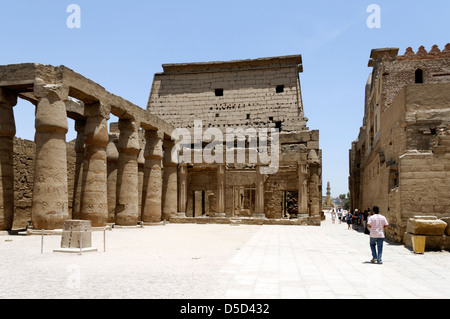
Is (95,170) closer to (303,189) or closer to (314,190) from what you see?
(303,189)

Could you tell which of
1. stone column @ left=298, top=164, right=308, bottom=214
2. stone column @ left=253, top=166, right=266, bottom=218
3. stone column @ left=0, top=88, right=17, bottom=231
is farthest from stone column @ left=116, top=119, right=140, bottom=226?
stone column @ left=298, top=164, right=308, bottom=214

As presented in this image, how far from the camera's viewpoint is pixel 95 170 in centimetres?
1512

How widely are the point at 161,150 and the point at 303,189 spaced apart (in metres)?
8.18

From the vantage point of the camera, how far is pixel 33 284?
5324mm

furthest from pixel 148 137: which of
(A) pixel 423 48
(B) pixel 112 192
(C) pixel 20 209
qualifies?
(A) pixel 423 48

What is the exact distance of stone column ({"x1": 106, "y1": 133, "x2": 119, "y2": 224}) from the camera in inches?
750

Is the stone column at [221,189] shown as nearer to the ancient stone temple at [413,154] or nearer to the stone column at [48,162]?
the ancient stone temple at [413,154]

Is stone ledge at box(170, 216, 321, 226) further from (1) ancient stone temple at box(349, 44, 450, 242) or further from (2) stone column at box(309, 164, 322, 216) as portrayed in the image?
(1) ancient stone temple at box(349, 44, 450, 242)

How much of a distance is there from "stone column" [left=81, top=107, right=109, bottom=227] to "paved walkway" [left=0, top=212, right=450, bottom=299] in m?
5.16

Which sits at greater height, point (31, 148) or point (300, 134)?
point (300, 134)

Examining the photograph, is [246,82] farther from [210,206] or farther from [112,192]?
[112,192]

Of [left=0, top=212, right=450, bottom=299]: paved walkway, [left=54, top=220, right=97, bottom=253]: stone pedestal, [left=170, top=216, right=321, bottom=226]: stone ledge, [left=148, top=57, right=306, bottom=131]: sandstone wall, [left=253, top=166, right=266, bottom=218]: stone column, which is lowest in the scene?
[left=170, top=216, right=321, bottom=226]: stone ledge
